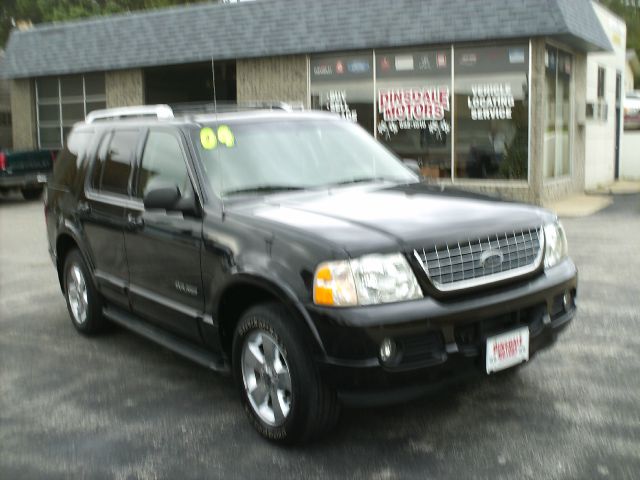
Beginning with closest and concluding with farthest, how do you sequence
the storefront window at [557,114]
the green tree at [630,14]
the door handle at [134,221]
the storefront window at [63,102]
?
the door handle at [134,221] → the storefront window at [557,114] → the storefront window at [63,102] → the green tree at [630,14]

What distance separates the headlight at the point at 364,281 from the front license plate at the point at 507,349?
0.49m

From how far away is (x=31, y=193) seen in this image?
61.7ft

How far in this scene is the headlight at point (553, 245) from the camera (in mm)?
4273

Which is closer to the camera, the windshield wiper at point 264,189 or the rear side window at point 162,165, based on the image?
the windshield wiper at point 264,189

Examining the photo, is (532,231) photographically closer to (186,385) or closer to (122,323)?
(186,385)

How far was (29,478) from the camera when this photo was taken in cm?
372

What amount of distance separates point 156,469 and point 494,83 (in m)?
12.4

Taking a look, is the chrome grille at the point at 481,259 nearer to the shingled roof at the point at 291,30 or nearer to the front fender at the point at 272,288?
the front fender at the point at 272,288

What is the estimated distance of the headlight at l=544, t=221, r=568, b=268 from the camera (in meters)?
4.27

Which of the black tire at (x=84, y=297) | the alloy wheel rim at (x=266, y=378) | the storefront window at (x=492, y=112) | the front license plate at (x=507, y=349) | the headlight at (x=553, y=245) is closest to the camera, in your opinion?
the front license plate at (x=507, y=349)

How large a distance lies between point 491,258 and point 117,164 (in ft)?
9.72

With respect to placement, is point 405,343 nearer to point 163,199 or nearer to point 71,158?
point 163,199

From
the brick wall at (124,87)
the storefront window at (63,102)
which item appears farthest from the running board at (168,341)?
the storefront window at (63,102)

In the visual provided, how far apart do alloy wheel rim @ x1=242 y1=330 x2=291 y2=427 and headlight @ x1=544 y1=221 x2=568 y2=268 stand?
5.16 feet
